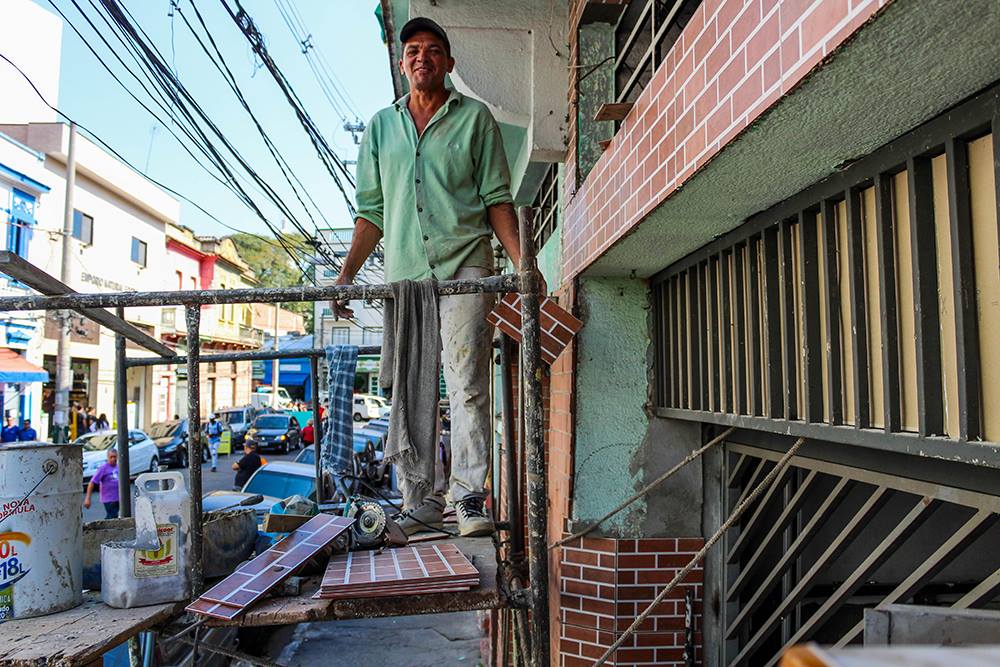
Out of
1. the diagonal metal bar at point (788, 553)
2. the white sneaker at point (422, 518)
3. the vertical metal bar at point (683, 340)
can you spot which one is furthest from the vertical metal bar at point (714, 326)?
the white sneaker at point (422, 518)

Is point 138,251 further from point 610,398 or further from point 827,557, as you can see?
point 827,557

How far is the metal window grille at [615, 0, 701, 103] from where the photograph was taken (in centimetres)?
306

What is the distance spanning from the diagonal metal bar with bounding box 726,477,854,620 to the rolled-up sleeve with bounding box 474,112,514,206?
1972mm

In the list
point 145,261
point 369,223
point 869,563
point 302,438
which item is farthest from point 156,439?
point 869,563

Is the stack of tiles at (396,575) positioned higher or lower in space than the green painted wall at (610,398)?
lower

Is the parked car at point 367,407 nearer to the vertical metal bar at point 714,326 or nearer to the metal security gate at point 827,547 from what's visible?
the metal security gate at point 827,547

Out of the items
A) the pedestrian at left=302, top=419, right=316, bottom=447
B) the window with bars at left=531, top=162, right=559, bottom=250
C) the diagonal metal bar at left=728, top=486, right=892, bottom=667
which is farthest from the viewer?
the pedestrian at left=302, top=419, right=316, bottom=447

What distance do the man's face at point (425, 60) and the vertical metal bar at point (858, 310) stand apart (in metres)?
2.21

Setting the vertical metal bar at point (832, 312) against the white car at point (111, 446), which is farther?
the white car at point (111, 446)

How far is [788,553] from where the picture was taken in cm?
271

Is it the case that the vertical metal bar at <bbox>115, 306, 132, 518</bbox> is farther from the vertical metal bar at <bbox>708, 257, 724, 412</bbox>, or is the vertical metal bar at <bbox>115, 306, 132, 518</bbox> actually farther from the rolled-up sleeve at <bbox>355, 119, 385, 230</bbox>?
the vertical metal bar at <bbox>708, 257, 724, 412</bbox>

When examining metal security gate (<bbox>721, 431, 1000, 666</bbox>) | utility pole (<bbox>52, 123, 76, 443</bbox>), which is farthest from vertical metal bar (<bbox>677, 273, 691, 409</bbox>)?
utility pole (<bbox>52, 123, 76, 443</bbox>)

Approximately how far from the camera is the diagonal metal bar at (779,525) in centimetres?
251

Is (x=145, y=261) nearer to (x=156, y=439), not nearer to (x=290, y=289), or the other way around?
(x=156, y=439)
